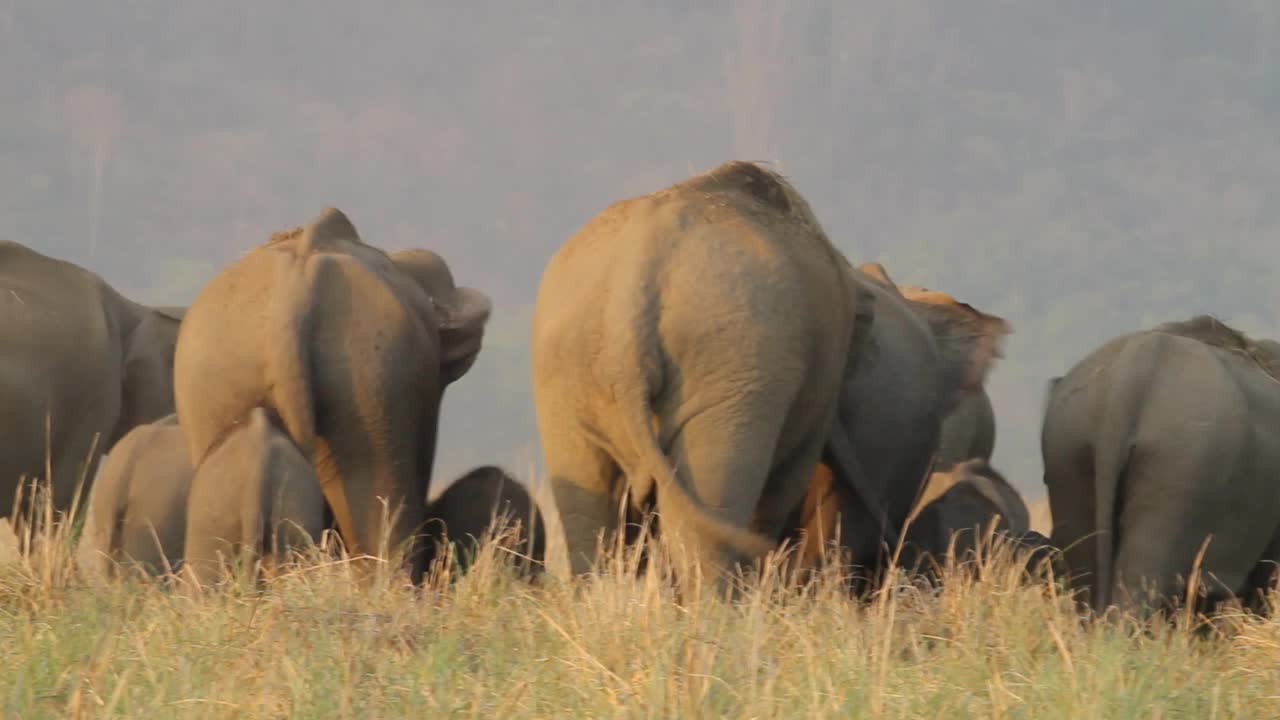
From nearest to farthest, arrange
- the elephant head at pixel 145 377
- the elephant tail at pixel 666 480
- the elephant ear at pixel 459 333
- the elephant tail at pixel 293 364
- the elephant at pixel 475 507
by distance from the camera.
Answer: the elephant tail at pixel 666 480 → the elephant tail at pixel 293 364 → the elephant at pixel 475 507 → the elephant ear at pixel 459 333 → the elephant head at pixel 145 377

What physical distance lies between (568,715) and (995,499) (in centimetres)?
485

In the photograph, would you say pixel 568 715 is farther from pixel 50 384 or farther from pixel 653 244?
pixel 50 384

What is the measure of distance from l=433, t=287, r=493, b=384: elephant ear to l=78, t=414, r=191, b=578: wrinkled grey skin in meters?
1.22

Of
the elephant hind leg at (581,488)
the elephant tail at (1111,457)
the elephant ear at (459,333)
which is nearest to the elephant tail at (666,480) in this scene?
the elephant hind leg at (581,488)

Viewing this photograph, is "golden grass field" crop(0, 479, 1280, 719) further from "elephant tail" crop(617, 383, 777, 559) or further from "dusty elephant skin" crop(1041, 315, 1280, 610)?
"dusty elephant skin" crop(1041, 315, 1280, 610)

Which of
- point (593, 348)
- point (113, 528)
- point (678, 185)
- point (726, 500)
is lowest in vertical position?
point (113, 528)

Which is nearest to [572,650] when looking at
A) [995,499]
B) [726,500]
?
[726,500]

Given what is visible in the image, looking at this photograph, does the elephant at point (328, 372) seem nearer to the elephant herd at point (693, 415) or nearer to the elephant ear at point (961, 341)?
the elephant herd at point (693, 415)

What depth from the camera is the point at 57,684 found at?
5008 mm

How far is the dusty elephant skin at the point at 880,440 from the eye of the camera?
7859 millimetres

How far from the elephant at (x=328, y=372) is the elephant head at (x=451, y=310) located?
2.12 ft

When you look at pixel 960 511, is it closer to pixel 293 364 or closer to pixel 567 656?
pixel 293 364

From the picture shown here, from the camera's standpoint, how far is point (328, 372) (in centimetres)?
735

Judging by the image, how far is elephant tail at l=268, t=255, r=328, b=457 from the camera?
7215 mm
